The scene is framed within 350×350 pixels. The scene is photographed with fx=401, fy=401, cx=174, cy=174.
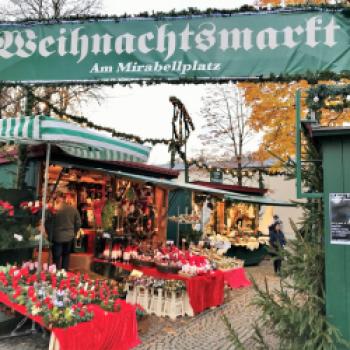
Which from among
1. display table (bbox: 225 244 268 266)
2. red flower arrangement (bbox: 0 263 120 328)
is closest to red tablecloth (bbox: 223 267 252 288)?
display table (bbox: 225 244 268 266)

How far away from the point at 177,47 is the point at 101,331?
3.97 m

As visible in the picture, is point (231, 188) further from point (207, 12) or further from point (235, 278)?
→ point (207, 12)

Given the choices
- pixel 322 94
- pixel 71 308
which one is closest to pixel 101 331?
pixel 71 308

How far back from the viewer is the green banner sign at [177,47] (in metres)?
5.39

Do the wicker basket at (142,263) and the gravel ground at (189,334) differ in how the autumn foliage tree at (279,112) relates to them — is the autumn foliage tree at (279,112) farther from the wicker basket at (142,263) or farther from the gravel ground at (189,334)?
the gravel ground at (189,334)

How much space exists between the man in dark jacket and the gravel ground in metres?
2.62

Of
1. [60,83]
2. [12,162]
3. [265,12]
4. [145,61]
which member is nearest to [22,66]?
[60,83]

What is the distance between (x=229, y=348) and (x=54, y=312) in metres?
2.60

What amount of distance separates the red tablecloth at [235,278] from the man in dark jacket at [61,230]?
3795mm

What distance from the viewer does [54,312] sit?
15.7 ft

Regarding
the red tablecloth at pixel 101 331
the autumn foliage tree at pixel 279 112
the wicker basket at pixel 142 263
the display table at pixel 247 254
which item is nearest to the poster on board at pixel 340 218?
the red tablecloth at pixel 101 331

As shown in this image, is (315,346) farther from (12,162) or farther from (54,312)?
(12,162)

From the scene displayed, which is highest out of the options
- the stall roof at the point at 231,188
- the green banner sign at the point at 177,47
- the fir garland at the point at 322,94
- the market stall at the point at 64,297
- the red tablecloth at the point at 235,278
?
the green banner sign at the point at 177,47

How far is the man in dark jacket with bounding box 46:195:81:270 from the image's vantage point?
8641 millimetres
